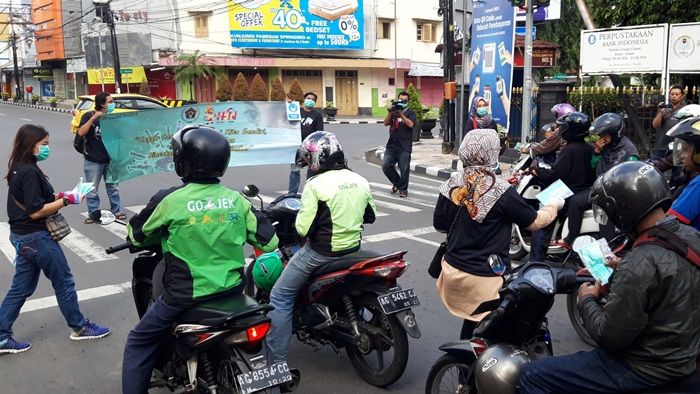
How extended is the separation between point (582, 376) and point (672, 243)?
62 centimetres

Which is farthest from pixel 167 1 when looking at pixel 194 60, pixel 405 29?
pixel 405 29

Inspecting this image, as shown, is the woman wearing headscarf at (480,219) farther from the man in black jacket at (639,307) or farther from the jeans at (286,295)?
the man in black jacket at (639,307)

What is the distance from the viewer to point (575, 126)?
5.78 metres

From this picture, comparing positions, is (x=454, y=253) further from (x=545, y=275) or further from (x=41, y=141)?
(x=41, y=141)

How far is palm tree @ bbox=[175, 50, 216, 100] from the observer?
37.2 metres

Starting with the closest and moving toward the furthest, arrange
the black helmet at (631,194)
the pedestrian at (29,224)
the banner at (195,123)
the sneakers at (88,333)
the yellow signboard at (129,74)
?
the black helmet at (631,194) → the pedestrian at (29,224) → the sneakers at (88,333) → the banner at (195,123) → the yellow signboard at (129,74)

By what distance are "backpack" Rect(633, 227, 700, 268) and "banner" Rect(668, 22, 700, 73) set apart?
11.5 metres

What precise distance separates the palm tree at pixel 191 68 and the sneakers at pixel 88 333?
3398 cm

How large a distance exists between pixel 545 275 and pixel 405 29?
140 feet

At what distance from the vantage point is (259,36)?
127 ft

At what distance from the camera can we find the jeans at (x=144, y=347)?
3193 mm

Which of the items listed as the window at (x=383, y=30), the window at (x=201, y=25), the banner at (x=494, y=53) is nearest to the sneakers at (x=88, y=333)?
the banner at (x=494, y=53)

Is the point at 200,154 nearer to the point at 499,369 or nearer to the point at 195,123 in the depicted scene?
the point at 499,369

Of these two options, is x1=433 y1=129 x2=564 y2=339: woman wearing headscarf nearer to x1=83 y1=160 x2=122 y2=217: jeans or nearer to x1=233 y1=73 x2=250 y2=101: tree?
x1=83 y1=160 x2=122 y2=217: jeans
